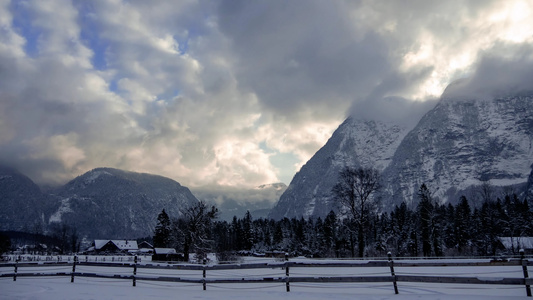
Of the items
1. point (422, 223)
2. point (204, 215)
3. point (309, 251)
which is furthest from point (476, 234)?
point (204, 215)

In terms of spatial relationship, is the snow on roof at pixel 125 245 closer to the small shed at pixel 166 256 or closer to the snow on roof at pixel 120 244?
the snow on roof at pixel 120 244

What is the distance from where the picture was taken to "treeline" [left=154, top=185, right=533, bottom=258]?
2302 inches

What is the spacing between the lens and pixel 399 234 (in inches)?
3413

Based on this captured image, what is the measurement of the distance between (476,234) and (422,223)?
2207 cm

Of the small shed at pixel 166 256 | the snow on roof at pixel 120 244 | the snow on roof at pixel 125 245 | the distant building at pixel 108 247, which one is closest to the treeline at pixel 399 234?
the small shed at pixel 166 256

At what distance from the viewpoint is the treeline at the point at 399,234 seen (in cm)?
5847

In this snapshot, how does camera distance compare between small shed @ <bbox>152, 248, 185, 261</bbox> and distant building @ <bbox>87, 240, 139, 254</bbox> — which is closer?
small shed @ <bbox>152, 248, 185, 261</bbox>

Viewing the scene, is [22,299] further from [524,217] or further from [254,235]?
[254,235]

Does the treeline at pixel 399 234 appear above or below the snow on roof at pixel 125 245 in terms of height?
above

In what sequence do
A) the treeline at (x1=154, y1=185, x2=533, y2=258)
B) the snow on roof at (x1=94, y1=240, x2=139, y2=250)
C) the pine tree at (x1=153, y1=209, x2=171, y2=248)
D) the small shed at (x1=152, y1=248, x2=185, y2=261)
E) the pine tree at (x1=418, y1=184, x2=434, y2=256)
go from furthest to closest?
the snow on roof at (x1=94, y1=240, x2=139, y2=250), the pine tree at (x1=153, y1=209, x2=171, y2=248), the small shed at (x1=152, y1=248, x2=185, y2=261), the treeline at (x1=154, y1=185, x2=533, y2=258), the pine tree at (x1=418, y1=184, x2=434, y2=256)

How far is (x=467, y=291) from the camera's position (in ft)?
51.1

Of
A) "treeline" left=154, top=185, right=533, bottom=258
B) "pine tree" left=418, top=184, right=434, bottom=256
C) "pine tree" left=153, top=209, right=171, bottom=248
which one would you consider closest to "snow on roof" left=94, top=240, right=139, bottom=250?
"treeline" left=154, top=185, right=533, bottom=258

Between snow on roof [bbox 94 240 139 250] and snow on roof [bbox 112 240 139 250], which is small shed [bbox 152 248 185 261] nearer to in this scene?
snow on roof [bbox 94 240 139 250]

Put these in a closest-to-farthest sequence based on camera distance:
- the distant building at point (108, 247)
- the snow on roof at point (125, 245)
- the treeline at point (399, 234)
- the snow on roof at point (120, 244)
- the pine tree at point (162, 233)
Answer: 1. the treeline at point (399, 234)
2. the pine tree at point (162, 233)
3. the distant building at point (108, 247)
4. the snow on roof at point (120, 244)
5. the snow on roof at point (125, 245)
